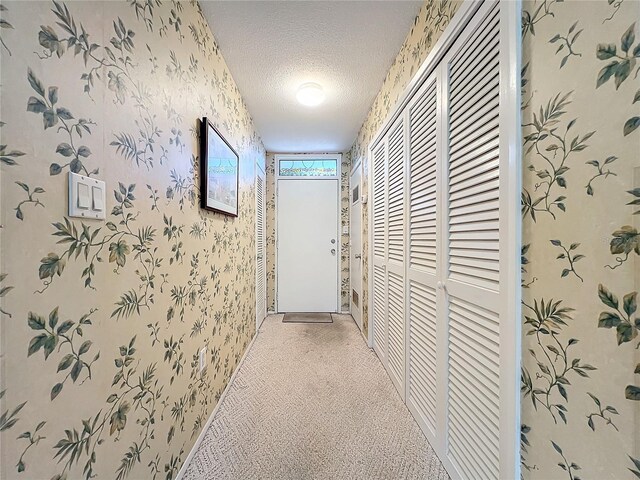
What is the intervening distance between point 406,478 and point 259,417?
84 centimetres

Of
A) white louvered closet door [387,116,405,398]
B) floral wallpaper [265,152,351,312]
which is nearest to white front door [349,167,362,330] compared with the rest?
floral wallpaper [265,152,351,312]

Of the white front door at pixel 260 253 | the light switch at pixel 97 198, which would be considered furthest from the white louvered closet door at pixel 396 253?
the white front door at pixel 260 253

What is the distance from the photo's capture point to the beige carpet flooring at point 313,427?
1.22 metres

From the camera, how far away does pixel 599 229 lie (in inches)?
22.1

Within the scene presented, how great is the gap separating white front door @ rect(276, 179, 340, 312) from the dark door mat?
0.10 meters

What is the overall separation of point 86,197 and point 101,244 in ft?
0.44

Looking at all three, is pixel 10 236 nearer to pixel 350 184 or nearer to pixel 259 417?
pixel 259 417

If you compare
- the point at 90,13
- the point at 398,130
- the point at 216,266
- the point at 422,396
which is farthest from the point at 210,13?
the point at 422,396

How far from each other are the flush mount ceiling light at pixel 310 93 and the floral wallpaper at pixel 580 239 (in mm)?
1661

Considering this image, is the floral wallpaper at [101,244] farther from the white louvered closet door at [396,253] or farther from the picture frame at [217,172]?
the white louvered closet door at [396,253]

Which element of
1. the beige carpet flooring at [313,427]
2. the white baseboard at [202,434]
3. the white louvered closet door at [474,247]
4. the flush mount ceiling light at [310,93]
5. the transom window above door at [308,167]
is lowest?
the beige carpet flooring at [313,427]

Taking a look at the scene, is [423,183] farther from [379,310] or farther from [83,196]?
[83,196]

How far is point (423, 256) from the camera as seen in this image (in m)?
1.44

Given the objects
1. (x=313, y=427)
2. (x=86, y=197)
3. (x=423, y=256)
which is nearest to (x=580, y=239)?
(x=423, y=256)
